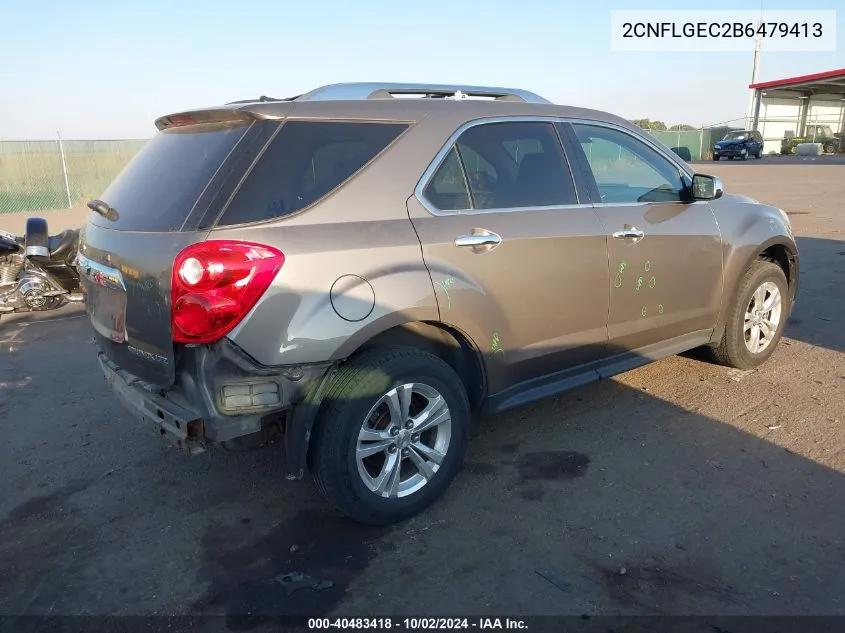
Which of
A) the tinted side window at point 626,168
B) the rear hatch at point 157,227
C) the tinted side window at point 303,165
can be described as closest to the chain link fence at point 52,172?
the rear hatch at point 157,227

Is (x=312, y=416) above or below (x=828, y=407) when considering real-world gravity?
above

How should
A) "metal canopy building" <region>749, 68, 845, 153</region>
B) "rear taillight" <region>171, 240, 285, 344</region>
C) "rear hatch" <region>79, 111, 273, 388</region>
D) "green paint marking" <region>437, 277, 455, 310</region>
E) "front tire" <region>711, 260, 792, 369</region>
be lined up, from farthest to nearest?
"metal canopy building" <region>749, 68, 845, 153</region>
"front tire" <region>711, 260, 792, 369</region>
"green paint marking" <region>437, 277, 455, 310</region>
"rear hatch" <region>79, 111, 273, 388</region>
"rear taillight" <region>171, 240, 285, 344</region>

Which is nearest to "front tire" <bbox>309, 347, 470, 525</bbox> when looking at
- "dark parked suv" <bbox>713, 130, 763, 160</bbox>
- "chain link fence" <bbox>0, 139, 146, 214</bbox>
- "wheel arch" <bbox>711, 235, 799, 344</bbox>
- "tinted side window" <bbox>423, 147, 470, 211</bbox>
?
"tinted side window" <bbox>423, 147, 470, 211</bbox>

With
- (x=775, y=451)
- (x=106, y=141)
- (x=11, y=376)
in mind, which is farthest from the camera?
(x=106, y=141)

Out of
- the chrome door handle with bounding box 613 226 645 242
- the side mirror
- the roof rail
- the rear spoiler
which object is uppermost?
the roof rail

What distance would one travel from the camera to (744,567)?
2.65m

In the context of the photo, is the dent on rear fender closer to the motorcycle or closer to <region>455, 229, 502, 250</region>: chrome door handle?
<region>455, 229, 502, 250</region>: chrome door handle

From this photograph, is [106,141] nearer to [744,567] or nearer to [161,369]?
[161,369]

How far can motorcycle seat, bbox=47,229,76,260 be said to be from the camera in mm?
6822

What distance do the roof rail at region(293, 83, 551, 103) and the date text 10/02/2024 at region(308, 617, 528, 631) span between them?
2.23 metres

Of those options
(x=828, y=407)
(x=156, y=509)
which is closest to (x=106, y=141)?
(x=156, y=509)

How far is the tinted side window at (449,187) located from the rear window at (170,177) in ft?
2.91

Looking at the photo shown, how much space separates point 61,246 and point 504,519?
591 centimetres

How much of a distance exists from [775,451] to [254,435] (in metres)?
2.82
